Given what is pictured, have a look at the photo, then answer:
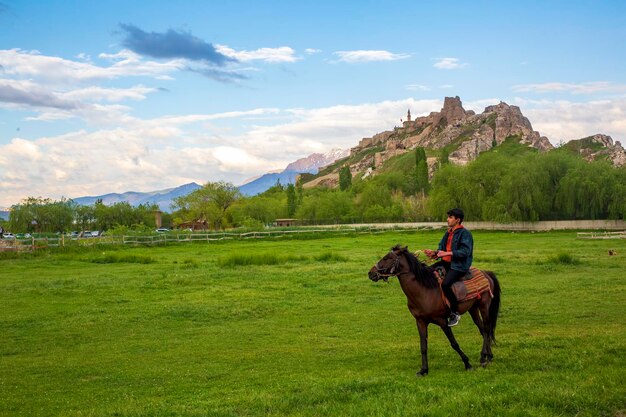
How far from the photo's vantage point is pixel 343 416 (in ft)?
25.0

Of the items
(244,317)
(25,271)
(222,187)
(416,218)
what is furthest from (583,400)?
(222,187)

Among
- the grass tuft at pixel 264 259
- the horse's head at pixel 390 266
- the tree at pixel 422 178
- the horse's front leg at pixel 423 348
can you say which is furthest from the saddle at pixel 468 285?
the tree at pixel 422 178

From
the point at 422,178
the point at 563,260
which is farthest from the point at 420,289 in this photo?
the point at 422,178

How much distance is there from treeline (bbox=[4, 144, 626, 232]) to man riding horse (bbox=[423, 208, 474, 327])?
68.4 metres

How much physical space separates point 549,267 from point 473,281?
21.3m

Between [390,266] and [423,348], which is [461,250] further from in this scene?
[423,348]

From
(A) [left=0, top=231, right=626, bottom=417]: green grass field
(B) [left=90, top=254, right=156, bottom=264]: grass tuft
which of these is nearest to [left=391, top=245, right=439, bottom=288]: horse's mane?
(A) [left=0, top=231, right=626, bottom=417]: green grass field

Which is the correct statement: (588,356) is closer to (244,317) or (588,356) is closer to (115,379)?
(115,379)

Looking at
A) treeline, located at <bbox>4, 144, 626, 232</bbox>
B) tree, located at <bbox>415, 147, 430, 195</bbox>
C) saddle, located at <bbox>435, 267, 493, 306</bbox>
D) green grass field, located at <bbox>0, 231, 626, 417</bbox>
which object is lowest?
green grass field, located at <bbox>0, 231, 626, 417</bbox>

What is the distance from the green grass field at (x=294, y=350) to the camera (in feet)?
27.4

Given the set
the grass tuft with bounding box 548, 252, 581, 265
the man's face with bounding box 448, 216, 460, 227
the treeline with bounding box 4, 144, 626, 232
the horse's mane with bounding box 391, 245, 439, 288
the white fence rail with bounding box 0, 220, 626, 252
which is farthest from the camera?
the treeline with bounding box 4, 144, 626, 232

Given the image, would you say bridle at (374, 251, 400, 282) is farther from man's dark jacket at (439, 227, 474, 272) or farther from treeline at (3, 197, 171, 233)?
treeline at (3, 197, 171, 233)

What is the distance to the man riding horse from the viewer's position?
408 inches

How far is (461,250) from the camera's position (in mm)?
10367
